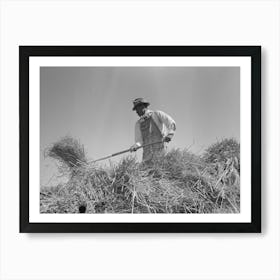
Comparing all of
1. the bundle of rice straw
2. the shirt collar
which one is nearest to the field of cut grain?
the bundle of rice straw

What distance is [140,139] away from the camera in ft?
5.47

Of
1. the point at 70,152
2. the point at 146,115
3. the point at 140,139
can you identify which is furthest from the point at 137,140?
the point at 70,152

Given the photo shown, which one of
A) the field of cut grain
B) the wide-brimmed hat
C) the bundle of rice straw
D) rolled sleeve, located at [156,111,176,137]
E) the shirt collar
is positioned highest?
the wide-brimmed hat

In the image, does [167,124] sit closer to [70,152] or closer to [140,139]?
[140,139]

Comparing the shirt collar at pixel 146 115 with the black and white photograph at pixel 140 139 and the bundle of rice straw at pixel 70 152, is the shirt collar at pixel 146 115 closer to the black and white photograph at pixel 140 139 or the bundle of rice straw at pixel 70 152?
the black and white photograph at pixel 140 139

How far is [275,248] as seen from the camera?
1.69 metres

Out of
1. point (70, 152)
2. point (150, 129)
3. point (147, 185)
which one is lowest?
point (147, 185)

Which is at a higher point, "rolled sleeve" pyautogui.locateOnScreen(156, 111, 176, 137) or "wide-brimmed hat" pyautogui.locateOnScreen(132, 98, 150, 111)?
"wide-brimmed hat" pyautogui.locateOnScreen(132, 98, 150, 111)

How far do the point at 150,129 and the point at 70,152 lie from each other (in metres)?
0.38

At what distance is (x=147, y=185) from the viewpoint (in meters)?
1.65

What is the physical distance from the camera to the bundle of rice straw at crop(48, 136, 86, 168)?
1.66 m

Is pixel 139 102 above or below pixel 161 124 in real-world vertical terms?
above

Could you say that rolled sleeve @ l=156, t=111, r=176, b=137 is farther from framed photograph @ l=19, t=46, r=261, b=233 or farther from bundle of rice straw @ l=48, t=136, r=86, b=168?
bundle of rice straw @ l=48, t=136, r=86, b=168
